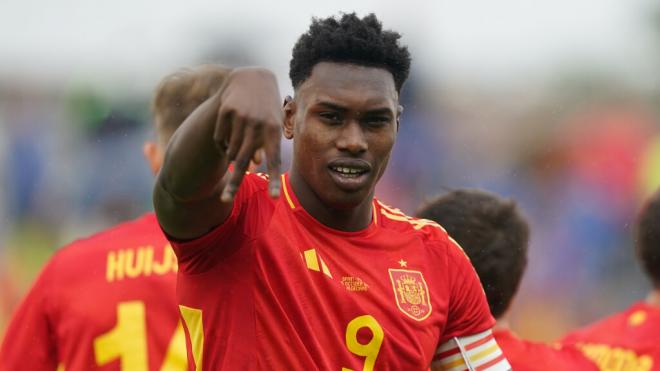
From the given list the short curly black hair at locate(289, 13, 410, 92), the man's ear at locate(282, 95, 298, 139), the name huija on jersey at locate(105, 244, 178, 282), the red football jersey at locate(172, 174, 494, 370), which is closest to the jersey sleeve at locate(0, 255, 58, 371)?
the name huija on jersey at locate(105, 244, 178, 282)

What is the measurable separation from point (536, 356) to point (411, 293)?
1005mm

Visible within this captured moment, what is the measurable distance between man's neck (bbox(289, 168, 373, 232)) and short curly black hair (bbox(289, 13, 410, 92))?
354 mm

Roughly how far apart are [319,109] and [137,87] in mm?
9680

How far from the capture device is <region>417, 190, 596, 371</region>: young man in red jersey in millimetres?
4996

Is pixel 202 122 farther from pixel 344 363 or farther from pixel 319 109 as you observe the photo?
pixel 344 363

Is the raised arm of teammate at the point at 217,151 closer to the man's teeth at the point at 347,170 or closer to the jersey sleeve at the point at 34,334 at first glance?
the man's teeth at the point at 347,170

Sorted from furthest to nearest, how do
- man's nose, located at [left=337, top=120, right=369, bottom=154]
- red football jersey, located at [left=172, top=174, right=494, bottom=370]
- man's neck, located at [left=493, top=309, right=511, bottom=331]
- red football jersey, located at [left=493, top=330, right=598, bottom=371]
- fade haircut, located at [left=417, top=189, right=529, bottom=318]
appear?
fade haircut, located at [left=417, top=189, right=529, bottom=318]
man's neck, located at [left=493, top=309, right=511, bottom=331]
red football jersey, located at [left=493, top=330, right=598, bottom=371]
man's nose, located at [left=337, top=120, right=369, bottom=154]
red football jersey, located at [left=172, top=174, right=494, bottom=370]

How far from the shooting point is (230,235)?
3545 millimetres

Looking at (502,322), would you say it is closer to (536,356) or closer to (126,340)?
(536,356)

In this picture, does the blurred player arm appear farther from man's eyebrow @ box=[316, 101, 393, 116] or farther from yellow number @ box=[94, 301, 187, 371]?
yellow number @ box=[94, 301, 187, 371]

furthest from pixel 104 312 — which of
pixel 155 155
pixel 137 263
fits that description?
pixel 155 155

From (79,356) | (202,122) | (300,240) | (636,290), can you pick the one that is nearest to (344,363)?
(300,240)

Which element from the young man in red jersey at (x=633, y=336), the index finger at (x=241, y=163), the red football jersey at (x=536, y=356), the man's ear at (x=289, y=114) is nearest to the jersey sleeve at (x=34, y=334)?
the man's ear at (x=289, y=114)

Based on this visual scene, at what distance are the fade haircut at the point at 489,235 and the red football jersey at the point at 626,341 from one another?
1.45 feet
